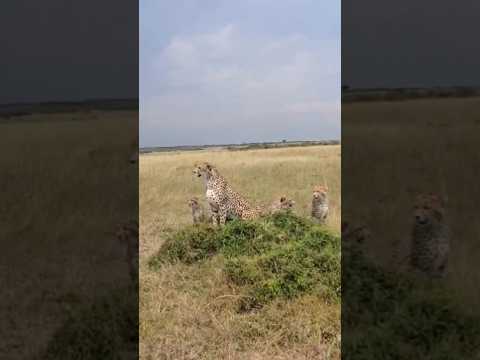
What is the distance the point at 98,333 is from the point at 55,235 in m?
3.84

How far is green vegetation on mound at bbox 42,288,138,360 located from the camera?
15.0ft

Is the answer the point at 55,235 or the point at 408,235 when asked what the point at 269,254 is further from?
the point at 55,235

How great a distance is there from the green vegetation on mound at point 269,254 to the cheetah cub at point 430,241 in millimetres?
1009

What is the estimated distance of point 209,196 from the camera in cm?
930

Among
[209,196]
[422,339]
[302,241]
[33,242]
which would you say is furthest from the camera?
[209,196]

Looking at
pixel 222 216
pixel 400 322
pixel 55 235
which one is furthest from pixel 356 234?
pixel 55 235

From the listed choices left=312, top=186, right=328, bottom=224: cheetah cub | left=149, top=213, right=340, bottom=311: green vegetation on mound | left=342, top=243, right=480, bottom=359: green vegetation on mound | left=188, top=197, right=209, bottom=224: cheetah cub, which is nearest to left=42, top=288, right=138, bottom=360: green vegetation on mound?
left=149, top=213, right=340, bottom=311: green vegetation on mound

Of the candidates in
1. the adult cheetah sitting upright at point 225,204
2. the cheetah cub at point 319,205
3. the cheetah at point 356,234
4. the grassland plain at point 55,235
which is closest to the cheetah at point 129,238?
the grassland plain at point 55,235

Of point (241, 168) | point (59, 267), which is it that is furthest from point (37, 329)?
point (241, 168)

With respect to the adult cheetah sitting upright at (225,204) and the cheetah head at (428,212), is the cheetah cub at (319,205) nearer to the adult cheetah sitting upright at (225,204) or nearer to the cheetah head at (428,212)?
the adult cheetah sitting upright at (225,204)

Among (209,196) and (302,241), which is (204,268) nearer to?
(302,241)

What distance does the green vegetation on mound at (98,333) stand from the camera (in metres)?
4.56

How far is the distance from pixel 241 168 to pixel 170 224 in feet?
32.3

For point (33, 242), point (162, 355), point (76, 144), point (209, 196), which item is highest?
point (76, 144)
